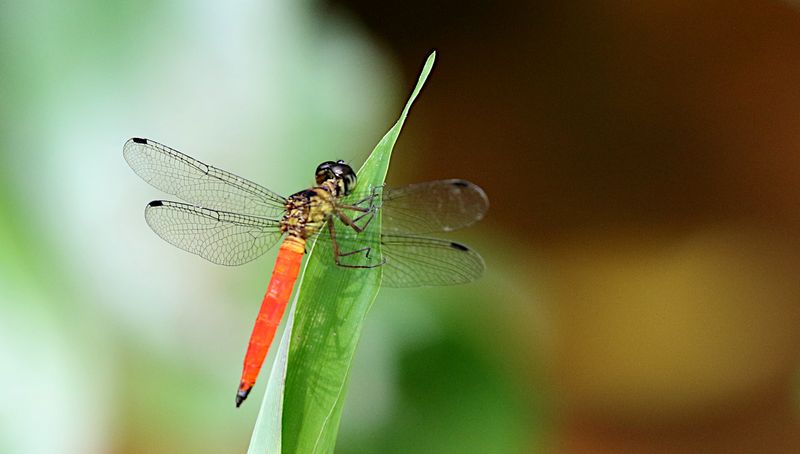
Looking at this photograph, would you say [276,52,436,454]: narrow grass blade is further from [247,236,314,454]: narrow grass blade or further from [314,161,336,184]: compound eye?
[314,161,336,184]: compound eye

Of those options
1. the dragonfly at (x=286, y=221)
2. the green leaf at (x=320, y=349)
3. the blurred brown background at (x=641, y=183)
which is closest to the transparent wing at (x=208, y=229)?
the dragonfly at (x=286, y=221)

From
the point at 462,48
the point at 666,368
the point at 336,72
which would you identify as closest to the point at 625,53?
the point at 462,48

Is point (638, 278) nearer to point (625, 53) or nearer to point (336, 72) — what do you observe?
point (625, 53)

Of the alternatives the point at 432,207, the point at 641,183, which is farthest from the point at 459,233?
the point at 432,207

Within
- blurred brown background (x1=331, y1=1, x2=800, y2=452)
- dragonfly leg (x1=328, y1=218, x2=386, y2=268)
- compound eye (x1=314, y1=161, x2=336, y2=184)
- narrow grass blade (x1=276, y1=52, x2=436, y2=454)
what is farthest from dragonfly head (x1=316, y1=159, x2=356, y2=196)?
blurred brown background (x1=331, y1=1, x2=800, y2=452)

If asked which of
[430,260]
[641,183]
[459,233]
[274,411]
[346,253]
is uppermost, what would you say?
[641,183]

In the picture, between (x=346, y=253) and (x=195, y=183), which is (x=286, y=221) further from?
(x=346, y=253)
